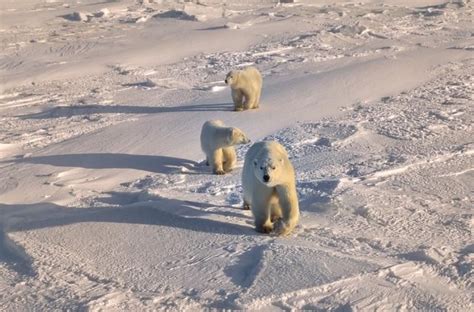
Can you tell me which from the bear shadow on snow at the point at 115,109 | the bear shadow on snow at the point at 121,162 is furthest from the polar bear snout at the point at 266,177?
the bear shadow on snow at the point at 115,109

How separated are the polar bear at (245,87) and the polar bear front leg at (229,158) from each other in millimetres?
2236

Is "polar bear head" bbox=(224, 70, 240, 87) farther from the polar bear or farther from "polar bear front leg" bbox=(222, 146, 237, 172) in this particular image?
"polar bear front leg" bbox=(222, 146, 237, 172)

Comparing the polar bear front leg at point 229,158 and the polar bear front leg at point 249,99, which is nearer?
the polar bear front leg at point 229,158

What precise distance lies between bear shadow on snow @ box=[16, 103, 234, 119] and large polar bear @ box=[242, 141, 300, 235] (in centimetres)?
438

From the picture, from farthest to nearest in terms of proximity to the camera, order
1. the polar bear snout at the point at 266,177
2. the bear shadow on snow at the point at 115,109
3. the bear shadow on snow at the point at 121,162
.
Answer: the bear shadow on snow at the point at 115,109 → the bear shadow on snow at the point at 121,162 → the polar bear snout at the point at 266,177

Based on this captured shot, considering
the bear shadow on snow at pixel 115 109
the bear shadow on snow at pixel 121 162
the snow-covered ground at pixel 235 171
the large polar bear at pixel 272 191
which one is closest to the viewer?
the snow-covered ground at pixel 235 171

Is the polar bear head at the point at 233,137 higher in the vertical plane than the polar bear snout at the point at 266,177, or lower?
lower

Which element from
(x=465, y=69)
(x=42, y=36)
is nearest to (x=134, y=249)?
(x=465, y=69)

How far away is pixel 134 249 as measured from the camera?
510 cm

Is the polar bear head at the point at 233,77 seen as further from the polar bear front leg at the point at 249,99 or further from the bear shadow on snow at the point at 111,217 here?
the bear shadow on snow at the point at 111,217

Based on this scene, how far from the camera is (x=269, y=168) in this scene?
4785 mm

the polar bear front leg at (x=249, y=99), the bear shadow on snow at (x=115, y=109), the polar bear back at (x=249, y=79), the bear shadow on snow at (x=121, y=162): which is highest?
the polar bear back at (x=249, y=79)

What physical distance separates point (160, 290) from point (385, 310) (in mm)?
1411

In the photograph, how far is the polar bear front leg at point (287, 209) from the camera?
5.04 metres
